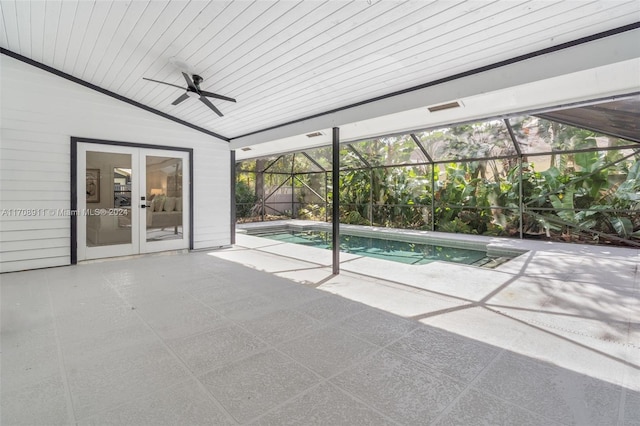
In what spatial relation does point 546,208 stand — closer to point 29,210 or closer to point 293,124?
point 293,124

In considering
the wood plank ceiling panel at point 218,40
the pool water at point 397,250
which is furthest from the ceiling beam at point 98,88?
the pool water at point 397,250

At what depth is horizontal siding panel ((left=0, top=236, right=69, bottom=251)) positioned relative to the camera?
481 cm

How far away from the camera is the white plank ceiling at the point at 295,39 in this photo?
102 inches

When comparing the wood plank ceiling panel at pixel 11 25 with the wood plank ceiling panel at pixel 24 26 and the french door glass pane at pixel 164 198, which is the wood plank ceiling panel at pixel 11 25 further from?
the french door glass pane at pixel 164 198

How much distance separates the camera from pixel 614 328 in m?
2.80

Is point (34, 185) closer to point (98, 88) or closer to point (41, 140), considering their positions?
point (41, 140)

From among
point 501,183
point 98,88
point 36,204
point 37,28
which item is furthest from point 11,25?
point 501,183

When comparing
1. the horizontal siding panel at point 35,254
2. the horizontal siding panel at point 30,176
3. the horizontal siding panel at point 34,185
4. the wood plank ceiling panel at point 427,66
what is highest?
the wood plank ceiling panel at point 427,66

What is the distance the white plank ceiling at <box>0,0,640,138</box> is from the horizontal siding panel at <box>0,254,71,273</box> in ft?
10.6

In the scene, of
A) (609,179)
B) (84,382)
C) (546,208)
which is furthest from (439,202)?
(84,382)

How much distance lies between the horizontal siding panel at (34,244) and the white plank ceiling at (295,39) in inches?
114

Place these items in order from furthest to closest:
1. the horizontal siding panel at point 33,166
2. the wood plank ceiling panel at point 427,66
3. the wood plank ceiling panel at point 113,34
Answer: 1. the horizontal siding panel at point 33,166
2. the wood plank ceiling panel at point 113,34
3. the wood plank ceiling panel at point 427,66

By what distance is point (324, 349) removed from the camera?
2.42m

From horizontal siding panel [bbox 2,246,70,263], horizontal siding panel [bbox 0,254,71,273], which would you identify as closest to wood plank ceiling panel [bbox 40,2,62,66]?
horizontal siding panel [bbox 2,246,70,263]
